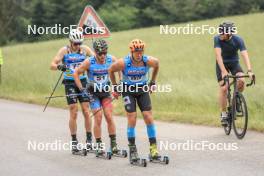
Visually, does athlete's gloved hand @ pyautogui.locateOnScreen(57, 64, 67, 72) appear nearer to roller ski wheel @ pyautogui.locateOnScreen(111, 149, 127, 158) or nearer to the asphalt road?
the asphalt road

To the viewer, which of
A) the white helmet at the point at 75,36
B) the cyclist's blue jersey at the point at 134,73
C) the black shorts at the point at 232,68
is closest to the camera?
the cyclist's blue jersey at the point at 134,73

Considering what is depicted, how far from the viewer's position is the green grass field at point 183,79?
52.0 feet

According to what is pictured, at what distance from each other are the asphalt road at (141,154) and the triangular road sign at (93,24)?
2469 mm

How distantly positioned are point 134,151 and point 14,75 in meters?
22.1

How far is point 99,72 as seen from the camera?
34.8 ft

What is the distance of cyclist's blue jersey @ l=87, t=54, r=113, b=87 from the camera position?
10594 millimetres

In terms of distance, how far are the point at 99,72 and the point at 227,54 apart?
2.85 metres

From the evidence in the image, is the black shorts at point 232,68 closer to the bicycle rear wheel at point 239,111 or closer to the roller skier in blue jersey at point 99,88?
the bicycle rear wheel at point 239,111

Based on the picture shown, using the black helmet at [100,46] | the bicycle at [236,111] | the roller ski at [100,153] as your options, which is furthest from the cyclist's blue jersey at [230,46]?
the roller ski at [100,153]

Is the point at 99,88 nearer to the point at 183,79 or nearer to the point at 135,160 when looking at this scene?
the point at 135,160

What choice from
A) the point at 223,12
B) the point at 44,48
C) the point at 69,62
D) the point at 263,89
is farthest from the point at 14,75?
the point at 223,12

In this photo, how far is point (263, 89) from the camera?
18547 mm

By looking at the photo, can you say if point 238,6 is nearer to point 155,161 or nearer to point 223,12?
point 223,12

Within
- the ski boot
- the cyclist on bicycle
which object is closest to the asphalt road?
the ski boot
